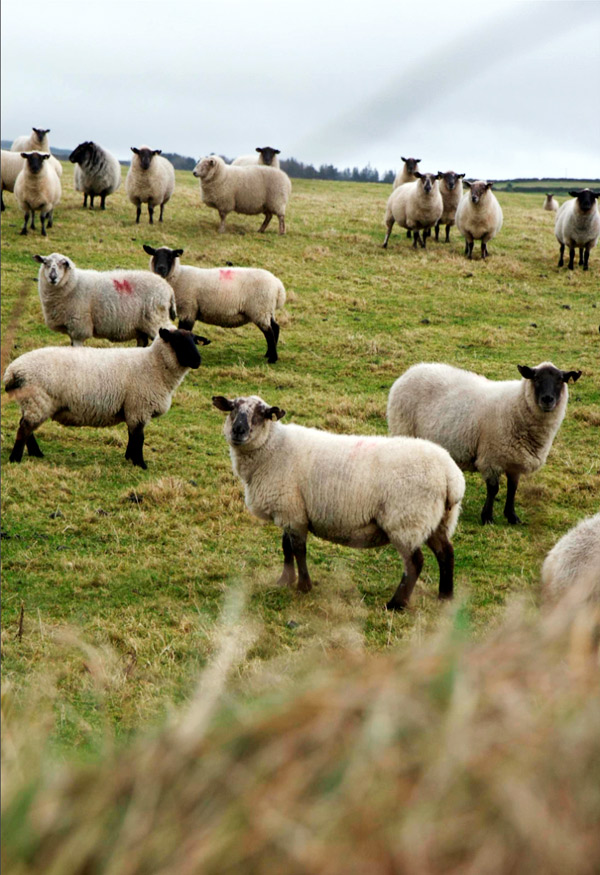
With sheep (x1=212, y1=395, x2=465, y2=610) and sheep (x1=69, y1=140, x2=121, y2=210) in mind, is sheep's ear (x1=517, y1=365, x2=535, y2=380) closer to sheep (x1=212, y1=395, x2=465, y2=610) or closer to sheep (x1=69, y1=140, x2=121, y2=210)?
sheep (x1=212, y1=395, x2=465, y2=610)

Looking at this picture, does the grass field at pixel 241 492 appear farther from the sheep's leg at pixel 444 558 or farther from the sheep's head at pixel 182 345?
the sheep's head at pixel 182 345

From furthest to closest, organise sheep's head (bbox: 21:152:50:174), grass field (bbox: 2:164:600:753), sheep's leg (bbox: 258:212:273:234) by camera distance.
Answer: sheep's leg (bbox: 258:212:273:234)
sheep's head (bbox: 21:152:50:174)
grass field (bbox: 2:164:600:753)

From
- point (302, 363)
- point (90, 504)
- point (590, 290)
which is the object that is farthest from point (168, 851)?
point (590, 290)

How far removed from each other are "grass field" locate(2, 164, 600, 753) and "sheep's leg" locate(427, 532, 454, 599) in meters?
0.15

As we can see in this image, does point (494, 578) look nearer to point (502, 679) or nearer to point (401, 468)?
point (401, 468)

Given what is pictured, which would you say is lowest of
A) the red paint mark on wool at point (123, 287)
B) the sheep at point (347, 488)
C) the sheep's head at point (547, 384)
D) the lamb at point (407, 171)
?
the sheep at point (347, 488)

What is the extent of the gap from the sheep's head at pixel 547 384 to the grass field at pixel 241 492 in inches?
42.6

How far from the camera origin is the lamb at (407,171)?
2564 cm

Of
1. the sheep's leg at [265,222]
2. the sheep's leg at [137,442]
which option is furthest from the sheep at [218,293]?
the sheep's leg at [265,222]

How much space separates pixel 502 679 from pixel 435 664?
2.7 inches

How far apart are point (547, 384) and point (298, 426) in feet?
8.90

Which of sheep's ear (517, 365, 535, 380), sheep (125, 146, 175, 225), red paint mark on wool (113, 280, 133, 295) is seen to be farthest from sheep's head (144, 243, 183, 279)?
sheep (125, 146, 175, 225)

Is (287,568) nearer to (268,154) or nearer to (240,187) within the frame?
(240,187)

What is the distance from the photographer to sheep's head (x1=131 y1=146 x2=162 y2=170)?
67.1 ft
